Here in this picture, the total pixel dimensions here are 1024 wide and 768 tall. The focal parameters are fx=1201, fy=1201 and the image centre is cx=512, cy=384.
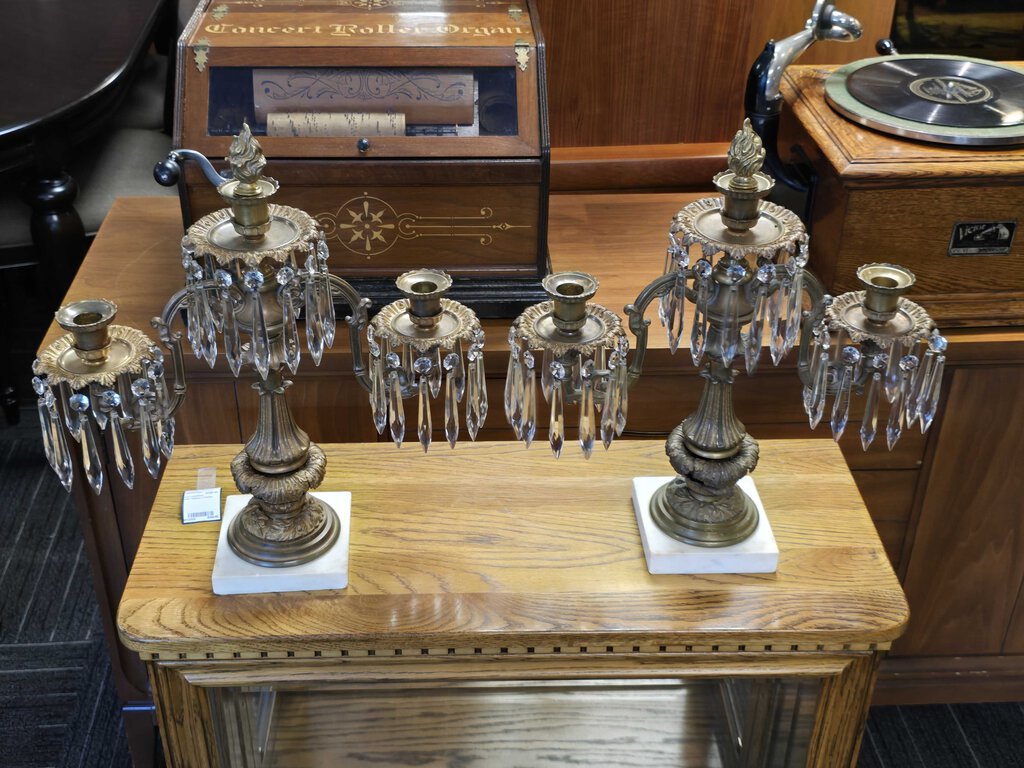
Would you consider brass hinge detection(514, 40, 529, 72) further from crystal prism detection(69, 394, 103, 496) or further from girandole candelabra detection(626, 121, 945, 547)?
crystal prism detection(69, 394, 103, 496)

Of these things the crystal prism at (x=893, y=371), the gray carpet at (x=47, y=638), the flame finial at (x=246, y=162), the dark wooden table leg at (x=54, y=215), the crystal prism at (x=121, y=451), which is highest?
the flame finial at (x=246, y=162)

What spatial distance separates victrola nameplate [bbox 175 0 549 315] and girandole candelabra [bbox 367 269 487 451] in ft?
1.20

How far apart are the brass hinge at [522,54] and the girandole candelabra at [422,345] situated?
0.45 m

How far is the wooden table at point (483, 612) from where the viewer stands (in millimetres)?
1232

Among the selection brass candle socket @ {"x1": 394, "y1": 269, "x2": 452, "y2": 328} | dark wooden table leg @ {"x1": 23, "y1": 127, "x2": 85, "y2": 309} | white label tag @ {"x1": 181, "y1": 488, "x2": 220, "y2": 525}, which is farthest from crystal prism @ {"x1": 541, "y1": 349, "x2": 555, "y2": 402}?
dark wooden table leg @ {"x1": 23, "y1": 127, "x2": 85, "y2": 309}

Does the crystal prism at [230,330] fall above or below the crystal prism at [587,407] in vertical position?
above

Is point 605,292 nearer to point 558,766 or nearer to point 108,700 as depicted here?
point 558,766

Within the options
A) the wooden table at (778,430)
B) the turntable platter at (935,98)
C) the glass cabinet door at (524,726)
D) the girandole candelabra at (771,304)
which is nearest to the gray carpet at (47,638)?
the wooden table at (778,430)

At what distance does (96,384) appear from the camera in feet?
3.45

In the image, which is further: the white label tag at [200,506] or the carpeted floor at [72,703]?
the carpeted floor at [72,703]

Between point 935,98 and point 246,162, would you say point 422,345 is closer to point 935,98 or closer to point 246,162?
point 246,162

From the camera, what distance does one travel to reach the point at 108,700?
76.2 inches

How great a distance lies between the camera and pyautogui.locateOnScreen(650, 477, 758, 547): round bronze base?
50.4 inches

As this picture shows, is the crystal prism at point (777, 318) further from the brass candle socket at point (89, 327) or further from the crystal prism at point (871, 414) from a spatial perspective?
the brass candle socket at point (89, 327)
